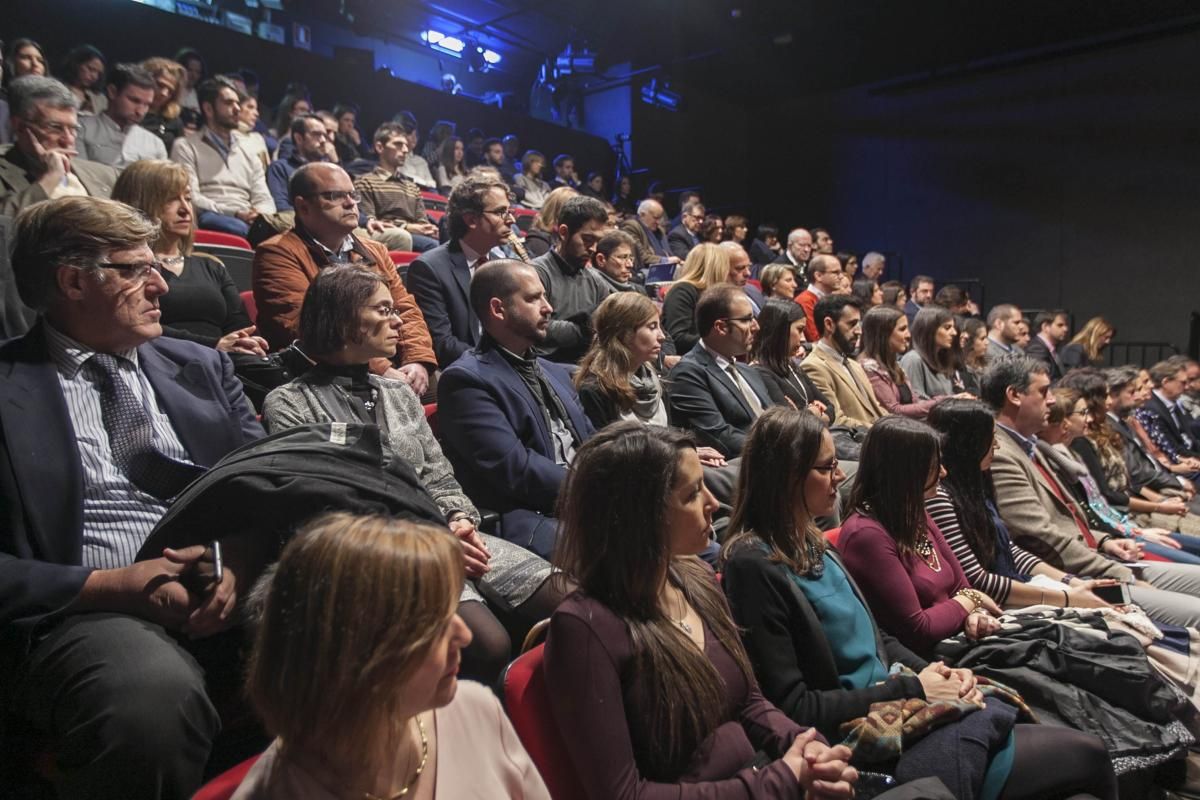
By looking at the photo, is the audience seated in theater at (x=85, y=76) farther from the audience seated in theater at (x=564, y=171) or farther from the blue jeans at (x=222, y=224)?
the audience seated in theater at (x=564, y=171)

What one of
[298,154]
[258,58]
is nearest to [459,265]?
[298,154]

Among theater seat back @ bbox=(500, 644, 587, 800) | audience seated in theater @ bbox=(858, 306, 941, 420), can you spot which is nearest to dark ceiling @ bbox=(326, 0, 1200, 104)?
audience seated in theater @ bbox=(858, 306, 941, 420)

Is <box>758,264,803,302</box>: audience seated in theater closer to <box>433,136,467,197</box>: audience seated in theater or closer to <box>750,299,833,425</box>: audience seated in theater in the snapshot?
<box>750,299,833,425</box>: audience seated in theater

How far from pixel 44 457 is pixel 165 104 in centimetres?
386

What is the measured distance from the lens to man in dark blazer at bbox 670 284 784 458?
2793mm

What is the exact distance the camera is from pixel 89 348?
1.40 meters

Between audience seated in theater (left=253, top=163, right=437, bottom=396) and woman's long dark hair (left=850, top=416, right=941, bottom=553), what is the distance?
1338mm

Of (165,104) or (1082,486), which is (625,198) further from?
(1082,486)

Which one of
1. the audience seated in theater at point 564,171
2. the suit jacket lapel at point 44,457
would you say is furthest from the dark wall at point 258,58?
the suit jacket lapel at point 44,457

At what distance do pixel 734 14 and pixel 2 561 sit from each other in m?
8.11

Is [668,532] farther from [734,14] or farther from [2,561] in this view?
[734,14]

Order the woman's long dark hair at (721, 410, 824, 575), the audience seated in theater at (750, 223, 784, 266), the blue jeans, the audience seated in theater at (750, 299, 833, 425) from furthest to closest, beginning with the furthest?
1. the audience seated in theater at (750, 223, 784, 266)
2. the blue jeans
3. the audience seated in theater at (750, 299, 833, 425)
4. the woman's long dark hair at (721, 410, 824, 575)

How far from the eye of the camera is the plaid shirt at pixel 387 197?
446cm

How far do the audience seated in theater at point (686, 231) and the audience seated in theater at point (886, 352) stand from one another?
3080mm
